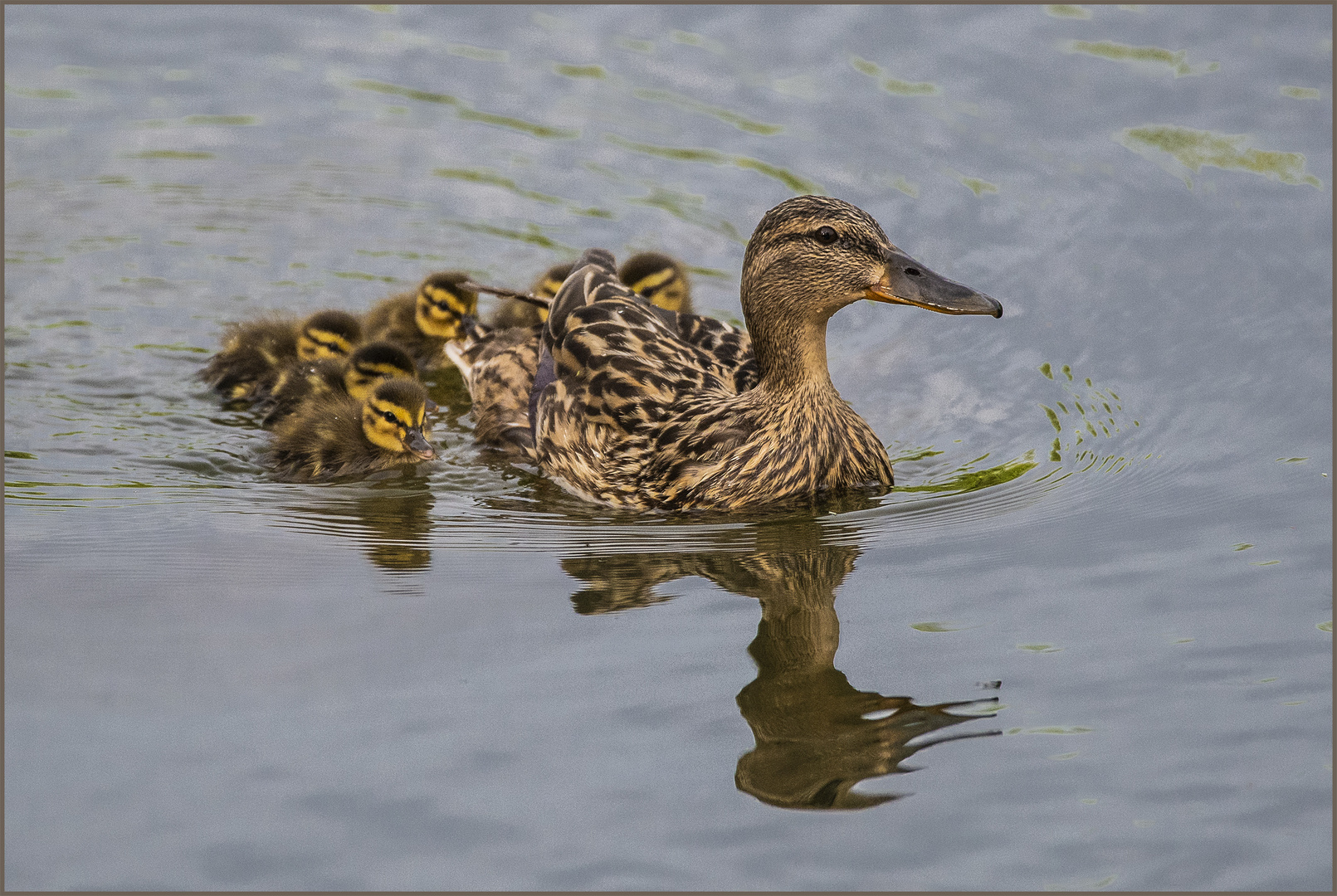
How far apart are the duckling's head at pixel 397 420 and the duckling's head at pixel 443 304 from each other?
3.25 feet

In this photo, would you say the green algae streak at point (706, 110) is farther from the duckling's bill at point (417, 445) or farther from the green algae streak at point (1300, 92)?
the duckling's bill at point (417, 445)

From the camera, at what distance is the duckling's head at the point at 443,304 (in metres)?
6.22

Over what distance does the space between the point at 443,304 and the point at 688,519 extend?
1.83 m

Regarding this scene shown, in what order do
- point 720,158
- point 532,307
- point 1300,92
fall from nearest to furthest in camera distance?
point 532,307 → point 1300,92 → point 720,158

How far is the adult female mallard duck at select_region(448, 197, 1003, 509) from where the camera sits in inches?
188

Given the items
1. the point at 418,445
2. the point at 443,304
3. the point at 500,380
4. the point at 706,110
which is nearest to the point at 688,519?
the point at 418,445

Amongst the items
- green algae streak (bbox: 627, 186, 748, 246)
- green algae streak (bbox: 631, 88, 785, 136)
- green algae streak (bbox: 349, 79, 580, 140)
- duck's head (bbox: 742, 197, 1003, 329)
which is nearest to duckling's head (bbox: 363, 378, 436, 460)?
duck's head (bbox: 742, 197, 1003, 329)

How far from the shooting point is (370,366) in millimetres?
5723

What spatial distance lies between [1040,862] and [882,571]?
A: 139 cm

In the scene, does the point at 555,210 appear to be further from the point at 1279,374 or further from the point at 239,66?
the point at 1279,374

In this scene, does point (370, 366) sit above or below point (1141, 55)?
below

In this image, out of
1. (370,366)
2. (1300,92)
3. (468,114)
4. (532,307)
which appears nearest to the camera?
(370,366)

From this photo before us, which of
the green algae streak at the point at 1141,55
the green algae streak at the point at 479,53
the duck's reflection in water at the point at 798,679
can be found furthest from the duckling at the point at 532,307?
the green algae streak at the point at 1141,55

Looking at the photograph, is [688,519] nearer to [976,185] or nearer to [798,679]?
[798,679]
